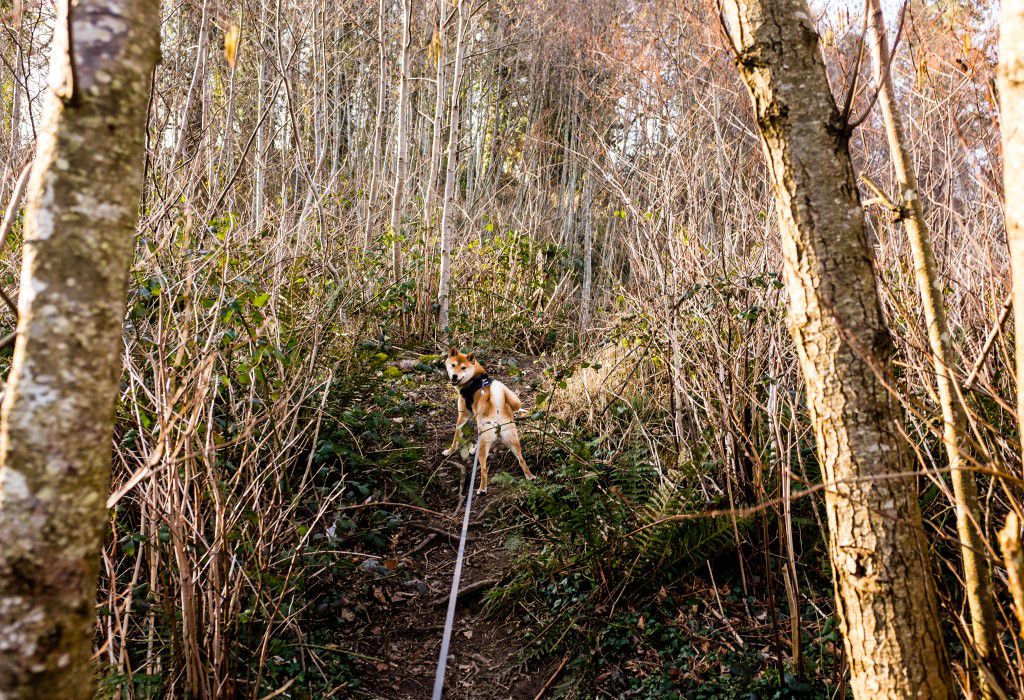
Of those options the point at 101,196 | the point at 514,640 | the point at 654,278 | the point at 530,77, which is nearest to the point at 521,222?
the point at 654,278

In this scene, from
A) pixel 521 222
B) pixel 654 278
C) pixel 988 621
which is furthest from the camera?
pixel 521 222

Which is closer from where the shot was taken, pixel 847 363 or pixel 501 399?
pixel 847 363

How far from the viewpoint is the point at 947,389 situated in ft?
6.54

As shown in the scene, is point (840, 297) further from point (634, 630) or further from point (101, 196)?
point (634, 630)

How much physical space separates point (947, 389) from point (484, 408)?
11.0 ft

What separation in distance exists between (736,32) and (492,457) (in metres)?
4.09

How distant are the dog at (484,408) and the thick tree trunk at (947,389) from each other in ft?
9.93

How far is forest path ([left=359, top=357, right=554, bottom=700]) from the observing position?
3.22 m

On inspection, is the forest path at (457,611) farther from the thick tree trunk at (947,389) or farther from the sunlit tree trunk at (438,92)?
the sunlit tree trunk at (438,92)

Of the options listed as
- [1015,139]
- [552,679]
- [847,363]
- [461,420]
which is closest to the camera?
[1015,139]

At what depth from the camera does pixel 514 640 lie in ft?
11.5

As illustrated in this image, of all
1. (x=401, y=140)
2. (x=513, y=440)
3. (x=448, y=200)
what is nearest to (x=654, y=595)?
(x=513, y=440)

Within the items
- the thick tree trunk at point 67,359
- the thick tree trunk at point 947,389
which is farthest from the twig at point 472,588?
the thick tree trunk at point 67,359

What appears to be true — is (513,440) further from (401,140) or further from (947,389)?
(401,140)
